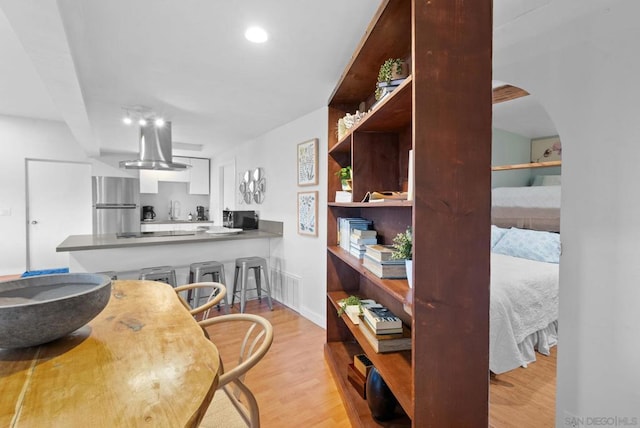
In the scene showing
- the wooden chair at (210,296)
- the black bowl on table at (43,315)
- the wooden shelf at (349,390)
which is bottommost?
the wooden shelf at (349,390)

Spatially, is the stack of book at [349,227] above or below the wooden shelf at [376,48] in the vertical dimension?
below

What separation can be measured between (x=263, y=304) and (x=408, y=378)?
2788 mm

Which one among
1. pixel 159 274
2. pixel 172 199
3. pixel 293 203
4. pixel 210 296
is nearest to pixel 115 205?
pixel 172 199

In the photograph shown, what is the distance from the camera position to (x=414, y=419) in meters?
0.97

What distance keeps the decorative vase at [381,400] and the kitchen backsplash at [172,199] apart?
6129 mm

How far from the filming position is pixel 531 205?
5.95 feet

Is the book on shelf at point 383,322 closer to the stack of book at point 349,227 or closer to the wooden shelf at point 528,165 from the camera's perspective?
the stack of book at point 349,227

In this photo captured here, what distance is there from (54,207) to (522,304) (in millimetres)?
6188

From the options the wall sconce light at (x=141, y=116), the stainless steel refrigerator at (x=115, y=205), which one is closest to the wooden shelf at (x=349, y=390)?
the wall sconce light at (x=141, y=116)

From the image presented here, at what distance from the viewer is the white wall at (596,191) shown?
45.3 inches

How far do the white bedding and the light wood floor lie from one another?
110 millimetres

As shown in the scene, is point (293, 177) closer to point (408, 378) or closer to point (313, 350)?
point (313, 350)

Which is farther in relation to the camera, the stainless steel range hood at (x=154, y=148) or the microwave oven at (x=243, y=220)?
the microwave oven at (x=243, y=220)

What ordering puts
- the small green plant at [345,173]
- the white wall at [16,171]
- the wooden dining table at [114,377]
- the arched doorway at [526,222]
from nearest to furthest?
the wooden dining table at [114,377]
the arched doorway at [526,222]
the small green plant at [345,173]
the white wall at [16,171]
